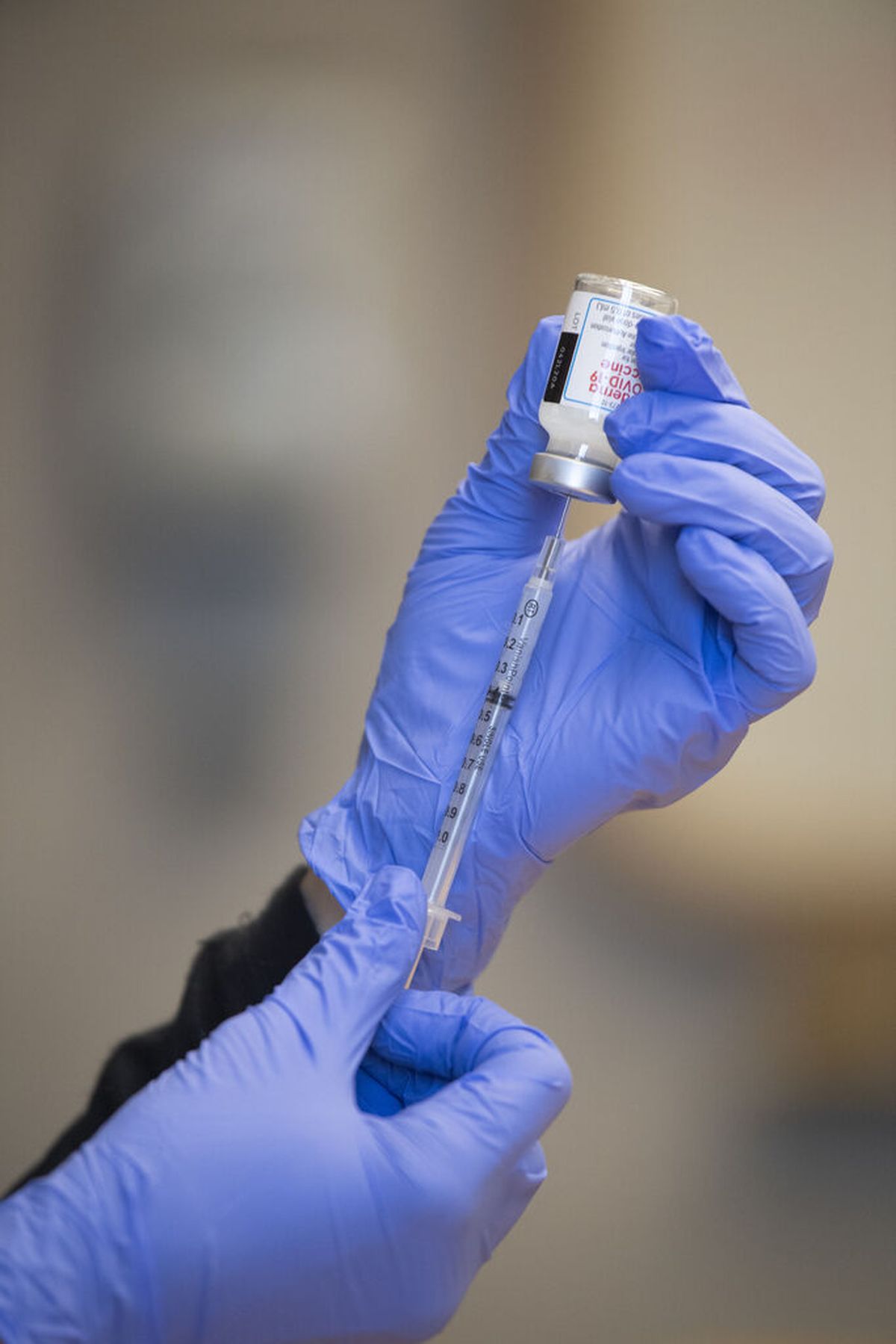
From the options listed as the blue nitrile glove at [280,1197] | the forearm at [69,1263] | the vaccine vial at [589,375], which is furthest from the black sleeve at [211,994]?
the vaccine vial at [589,375]

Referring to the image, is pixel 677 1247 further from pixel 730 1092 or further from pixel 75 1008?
pixel 75 1008

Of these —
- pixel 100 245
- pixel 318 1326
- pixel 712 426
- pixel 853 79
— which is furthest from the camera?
pixel 100 245

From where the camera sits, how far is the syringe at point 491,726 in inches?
44.2

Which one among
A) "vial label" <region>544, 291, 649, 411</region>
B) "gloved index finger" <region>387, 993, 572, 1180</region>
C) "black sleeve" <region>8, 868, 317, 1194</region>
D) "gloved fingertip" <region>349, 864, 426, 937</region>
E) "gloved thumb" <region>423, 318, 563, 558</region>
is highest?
"vial label" <region>544, 291, 649, 411</region>

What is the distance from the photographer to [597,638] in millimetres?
1188

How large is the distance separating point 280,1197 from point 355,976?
0.17 meters

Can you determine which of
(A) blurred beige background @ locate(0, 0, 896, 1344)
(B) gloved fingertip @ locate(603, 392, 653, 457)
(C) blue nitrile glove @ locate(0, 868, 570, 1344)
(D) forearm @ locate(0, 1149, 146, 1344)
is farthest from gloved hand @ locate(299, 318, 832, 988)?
(A) blurred beige background @ locate(0, 0, 896, 1344)

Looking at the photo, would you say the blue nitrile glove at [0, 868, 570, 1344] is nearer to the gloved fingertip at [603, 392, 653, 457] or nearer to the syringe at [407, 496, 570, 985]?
the syringe at [407, 496, 570, 985]

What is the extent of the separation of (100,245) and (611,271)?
81cm

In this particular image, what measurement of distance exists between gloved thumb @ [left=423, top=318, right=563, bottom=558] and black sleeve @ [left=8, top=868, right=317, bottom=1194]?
0.41 meters

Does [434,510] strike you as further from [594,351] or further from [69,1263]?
[69,1263]

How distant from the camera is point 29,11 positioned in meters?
2.01

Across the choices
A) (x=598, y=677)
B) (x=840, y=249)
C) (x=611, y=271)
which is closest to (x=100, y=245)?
(x=611, y=271)

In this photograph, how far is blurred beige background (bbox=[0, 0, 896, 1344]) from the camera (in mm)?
1806
